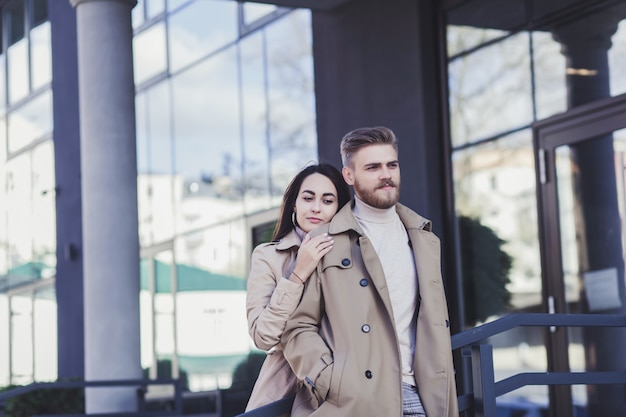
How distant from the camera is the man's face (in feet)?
12.3

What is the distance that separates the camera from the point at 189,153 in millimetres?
15336

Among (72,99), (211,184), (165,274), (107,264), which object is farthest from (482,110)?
(72,99)

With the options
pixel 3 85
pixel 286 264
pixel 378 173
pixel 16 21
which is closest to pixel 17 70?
pixel 3 85

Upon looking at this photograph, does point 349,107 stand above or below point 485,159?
above

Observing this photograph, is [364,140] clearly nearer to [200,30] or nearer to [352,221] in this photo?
[352,221]

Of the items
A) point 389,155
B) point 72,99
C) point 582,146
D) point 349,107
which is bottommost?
point 389,155

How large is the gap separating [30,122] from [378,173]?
16.5 metres

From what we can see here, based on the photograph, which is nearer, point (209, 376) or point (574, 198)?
point (574, 198)

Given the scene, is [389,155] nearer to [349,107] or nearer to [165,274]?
[349,107]

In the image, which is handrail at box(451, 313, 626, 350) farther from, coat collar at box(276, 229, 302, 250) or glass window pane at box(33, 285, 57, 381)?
glass window pane at box(33, 285, 57, 381)

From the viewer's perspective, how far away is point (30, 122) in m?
19.3

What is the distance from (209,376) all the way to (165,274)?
2.00m

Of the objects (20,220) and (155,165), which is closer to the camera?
(155,165)

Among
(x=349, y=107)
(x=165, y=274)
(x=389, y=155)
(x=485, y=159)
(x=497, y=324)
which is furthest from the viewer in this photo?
(x=165, y=274)
